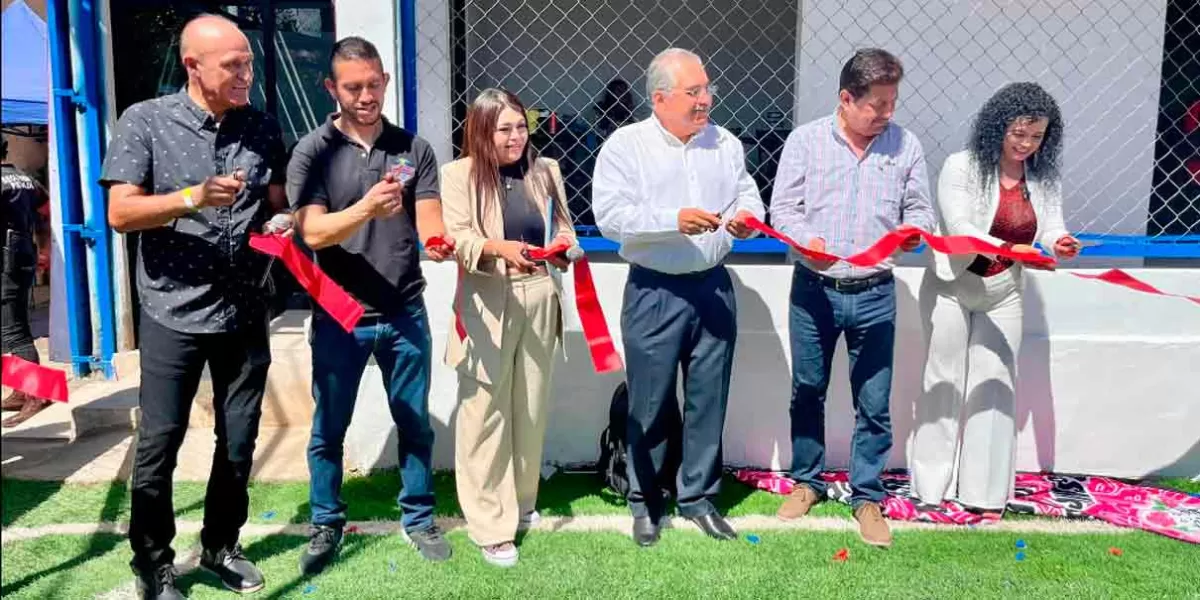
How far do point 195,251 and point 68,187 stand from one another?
323 cm

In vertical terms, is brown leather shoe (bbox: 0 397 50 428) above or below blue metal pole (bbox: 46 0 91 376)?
below

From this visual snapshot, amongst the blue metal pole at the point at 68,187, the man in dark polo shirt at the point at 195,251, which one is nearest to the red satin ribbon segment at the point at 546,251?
the man in dark polo shirt at the point at 195,251

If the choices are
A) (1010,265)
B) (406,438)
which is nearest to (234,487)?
(406,438)

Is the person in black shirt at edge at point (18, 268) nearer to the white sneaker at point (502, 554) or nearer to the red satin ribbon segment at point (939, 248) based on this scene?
the white sneaker at point (502, 554)

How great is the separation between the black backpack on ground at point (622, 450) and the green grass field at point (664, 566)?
0.61 ft

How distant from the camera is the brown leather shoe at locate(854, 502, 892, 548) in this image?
379 centimetres

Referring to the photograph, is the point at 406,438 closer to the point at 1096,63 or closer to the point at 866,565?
the point at 866,565

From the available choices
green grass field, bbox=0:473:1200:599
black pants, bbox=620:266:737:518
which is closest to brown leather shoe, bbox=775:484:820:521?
green grass field, bbox=0:473:1200:599

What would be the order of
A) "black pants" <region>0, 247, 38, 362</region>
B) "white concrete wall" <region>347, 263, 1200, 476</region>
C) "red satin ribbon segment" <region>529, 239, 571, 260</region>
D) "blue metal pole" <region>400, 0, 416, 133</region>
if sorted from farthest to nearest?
"black pants" <region>0, 247, 38, 362</region> → "white concrete wall" <region>347, 263, 1200, 476</region> → "blue metal pole" <region>400, 0, 416, 133</region> → "red satin ribbon segment" <region>529, 239, 571, 260</region>

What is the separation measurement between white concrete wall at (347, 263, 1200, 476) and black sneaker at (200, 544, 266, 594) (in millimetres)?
1151

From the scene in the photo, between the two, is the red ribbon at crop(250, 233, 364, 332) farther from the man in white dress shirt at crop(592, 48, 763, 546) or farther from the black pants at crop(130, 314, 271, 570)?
the man in white dress shirt at crop(592, 48, 763, 546)

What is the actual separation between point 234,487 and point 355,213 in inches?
43.8

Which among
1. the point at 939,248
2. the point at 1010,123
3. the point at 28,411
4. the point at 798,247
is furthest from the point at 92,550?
the point at 1010,123

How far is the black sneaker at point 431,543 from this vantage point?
11.9ft
